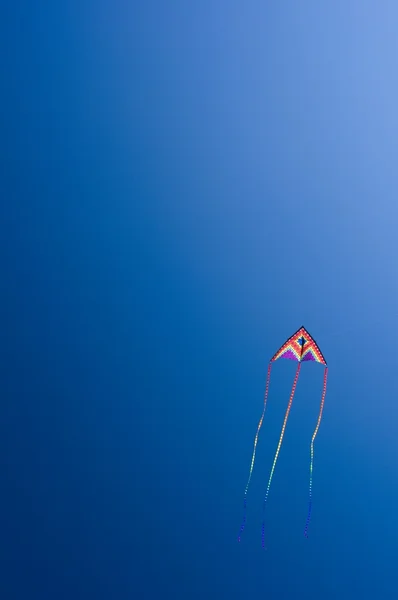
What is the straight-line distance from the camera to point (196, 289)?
3.34m

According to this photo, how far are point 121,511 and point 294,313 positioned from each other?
1.62m

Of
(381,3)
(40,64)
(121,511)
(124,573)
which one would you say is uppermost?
(40,64)

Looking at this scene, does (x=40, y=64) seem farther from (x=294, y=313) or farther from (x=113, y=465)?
(x=113, y=465)

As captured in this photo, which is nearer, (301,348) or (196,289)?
(301,348)

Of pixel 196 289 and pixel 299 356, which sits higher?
pixel 196 289

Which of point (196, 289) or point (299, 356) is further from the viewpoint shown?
point (196, 289)

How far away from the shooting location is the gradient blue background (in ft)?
10.7

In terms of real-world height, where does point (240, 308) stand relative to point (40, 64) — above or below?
below

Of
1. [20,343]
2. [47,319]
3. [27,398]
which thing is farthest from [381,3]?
[27,398]

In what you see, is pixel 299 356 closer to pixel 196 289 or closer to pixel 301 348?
pixel 301 348

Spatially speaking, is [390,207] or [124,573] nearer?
[390,207]

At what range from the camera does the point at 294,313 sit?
3.27 metres

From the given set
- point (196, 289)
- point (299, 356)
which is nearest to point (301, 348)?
point (299, 356)

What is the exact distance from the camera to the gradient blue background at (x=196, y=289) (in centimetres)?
328
